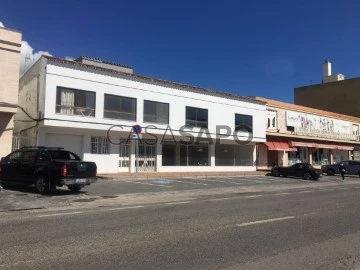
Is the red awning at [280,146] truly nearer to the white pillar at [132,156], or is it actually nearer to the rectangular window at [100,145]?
the white pillar at [132,156]

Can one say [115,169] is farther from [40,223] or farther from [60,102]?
[40,223]

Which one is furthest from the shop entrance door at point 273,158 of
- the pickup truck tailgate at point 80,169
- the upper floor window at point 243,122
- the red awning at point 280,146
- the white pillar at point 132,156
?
the pickup truck tailgate at point 80,169

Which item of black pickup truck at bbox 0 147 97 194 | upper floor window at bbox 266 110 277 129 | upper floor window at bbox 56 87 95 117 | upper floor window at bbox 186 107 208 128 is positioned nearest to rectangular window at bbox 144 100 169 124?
upper floor window at bbox 186 107 208 128

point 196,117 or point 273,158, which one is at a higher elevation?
point 196,117

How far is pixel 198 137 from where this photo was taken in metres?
31.4

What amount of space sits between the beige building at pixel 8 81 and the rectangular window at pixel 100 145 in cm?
571

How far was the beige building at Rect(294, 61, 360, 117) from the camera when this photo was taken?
195ft

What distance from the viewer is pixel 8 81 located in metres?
21.0

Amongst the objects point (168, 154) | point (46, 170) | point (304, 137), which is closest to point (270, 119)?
point (304, 137)

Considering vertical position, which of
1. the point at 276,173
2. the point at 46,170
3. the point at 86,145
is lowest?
the point at 276,173

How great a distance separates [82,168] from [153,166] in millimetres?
14214

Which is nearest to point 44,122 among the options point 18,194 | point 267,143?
point 18,194

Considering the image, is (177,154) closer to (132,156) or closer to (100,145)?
(132,156)

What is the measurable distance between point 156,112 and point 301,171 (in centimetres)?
1221
